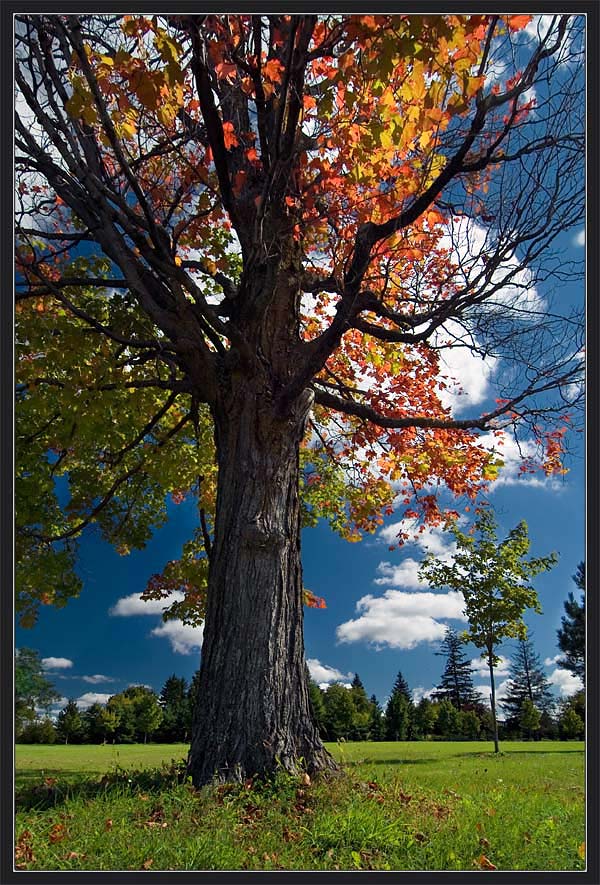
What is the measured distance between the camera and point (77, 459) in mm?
10773

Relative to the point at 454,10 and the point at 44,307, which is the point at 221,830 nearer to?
the point at 454,10

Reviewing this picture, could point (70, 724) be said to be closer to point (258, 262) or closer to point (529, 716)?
point (258, 262)

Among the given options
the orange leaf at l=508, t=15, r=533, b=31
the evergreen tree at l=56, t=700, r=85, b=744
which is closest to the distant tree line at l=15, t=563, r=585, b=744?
the evergreen tree at l=56, t=700, r=85, b=744

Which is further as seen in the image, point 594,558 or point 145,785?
point 145,785

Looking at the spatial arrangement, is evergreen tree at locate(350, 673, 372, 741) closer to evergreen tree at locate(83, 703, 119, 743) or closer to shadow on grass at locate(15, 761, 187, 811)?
evergreen tree at locate(83, 703, 119, 743)

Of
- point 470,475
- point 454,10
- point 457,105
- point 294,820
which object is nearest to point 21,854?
point 294,820

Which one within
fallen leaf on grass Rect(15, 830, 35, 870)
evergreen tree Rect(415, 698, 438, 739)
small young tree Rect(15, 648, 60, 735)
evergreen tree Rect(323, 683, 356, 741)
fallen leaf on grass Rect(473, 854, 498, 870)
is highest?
small young tree Rect(15, 648, 60, 735)

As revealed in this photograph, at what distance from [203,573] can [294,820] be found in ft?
23.8

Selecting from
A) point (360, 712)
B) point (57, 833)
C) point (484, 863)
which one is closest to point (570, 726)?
point (360, 712)

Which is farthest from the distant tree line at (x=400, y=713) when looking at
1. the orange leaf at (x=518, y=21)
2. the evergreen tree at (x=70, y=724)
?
the orange leaf at (x=518, y=21)

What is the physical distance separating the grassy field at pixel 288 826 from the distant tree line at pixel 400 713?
3977mm

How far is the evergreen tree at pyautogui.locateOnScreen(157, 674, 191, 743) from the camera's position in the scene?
51.9 ft

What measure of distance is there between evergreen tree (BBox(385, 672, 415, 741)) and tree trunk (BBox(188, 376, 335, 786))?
612 inches

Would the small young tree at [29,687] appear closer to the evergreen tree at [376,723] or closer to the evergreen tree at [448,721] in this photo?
the evergreen tree at [376,723]
